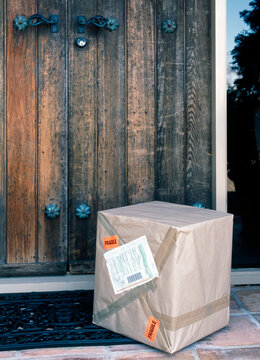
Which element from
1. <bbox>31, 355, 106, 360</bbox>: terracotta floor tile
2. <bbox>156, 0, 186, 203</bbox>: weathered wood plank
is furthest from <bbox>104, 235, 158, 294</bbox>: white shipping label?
<bbox>156, 0, 186, 203</bbox>: weathered wood plank

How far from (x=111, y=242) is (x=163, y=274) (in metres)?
0.26

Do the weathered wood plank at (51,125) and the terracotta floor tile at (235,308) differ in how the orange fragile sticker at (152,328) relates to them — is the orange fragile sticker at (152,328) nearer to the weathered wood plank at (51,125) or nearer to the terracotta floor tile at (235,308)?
the terracotta floor tile at (235,308)

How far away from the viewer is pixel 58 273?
204cm

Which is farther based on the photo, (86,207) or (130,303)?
(86,207)

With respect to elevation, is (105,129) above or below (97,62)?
below

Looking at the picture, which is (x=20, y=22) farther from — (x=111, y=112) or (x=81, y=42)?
(x=111, y=112)

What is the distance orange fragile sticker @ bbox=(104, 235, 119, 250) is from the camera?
59.7 inches

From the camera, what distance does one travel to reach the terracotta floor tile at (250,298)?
1.81 metres

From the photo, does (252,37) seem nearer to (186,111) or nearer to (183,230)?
(186,111)

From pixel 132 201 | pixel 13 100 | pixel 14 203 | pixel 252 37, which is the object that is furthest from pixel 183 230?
pixel 252 37

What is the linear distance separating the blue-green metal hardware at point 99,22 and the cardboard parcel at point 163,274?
973 millimetres

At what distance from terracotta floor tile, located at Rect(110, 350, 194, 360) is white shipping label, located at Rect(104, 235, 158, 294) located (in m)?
0.22

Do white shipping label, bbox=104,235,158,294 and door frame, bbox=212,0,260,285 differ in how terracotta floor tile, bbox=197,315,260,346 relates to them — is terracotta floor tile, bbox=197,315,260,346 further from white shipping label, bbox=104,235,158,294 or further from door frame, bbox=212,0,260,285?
door frame, bbox=212,0,260,285

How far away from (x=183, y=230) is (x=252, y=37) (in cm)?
131
